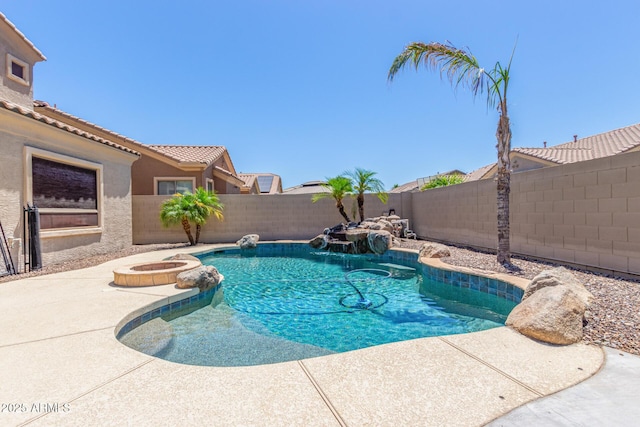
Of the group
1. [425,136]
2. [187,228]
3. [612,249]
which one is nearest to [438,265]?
[612,249]

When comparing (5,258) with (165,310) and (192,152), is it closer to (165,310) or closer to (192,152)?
(165,310)

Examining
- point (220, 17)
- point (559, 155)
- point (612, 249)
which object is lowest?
point (612, 249)

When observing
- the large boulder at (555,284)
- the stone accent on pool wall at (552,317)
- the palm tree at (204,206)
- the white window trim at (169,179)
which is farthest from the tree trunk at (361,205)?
the stone accent on pool wall at (552,317)

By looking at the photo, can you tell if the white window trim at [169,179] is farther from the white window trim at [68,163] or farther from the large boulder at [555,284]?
the large boulder at [555,284]

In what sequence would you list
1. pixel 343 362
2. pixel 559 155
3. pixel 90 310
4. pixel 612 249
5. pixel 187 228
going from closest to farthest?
pixel 343 362 → pixel 90 310 → pixel 612 249 → pixel 187 228 → pixel 559 155

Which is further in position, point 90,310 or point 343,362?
point 90,310

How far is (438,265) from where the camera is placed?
701cm

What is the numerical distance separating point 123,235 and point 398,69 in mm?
11108

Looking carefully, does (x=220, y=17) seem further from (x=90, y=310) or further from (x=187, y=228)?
(x=90, y=310)

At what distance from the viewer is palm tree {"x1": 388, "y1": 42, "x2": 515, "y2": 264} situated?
23.1 feet

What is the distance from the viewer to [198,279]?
542 centimetres

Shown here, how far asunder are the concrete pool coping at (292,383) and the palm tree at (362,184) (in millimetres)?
10722

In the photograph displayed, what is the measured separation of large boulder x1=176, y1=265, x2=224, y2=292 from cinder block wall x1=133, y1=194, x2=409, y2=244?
8493 millimetres

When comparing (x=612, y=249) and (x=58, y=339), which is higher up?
(x=612, y=249)
